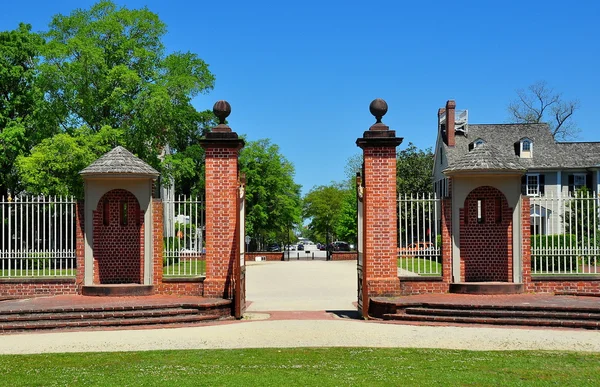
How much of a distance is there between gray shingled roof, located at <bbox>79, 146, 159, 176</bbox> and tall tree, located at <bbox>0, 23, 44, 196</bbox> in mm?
17985

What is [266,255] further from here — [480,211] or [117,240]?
[480,211]

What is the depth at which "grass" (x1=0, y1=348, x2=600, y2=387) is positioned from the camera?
320 inches

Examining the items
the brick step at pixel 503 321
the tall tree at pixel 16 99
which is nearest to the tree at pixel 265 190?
the tall tree at pixel 16 99

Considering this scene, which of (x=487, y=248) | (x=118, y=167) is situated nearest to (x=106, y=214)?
(x=118, y=167)

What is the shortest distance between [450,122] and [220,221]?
125 feet

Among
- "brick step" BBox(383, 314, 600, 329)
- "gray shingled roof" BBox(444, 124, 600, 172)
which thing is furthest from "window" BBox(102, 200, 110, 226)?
"gray shingled roof" BBox(444, 124, 600, 172)

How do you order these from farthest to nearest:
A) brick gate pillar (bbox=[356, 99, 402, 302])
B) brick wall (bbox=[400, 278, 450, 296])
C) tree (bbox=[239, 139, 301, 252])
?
tree (bbox=[239, 139, 301, 252]), brick wall (bbox=[400, 278, 450, 296]), brick gate pillar (bbox=[356, 99, 402, 302])

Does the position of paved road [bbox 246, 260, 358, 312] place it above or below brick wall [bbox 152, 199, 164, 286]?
below

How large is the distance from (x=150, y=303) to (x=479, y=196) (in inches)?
324

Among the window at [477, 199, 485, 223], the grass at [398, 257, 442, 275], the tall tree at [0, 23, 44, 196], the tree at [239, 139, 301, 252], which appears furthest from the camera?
the tree at [239, 139, 301, 252]

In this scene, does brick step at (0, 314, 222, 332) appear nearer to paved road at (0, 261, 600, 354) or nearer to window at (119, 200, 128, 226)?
paved road at (0, 261, 600, 354)

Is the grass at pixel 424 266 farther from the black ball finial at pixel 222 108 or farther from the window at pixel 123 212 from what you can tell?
the window at pixel 123 212

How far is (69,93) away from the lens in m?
31.5

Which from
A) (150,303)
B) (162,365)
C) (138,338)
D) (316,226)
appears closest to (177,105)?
(150,303)
